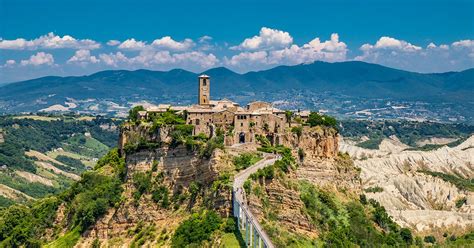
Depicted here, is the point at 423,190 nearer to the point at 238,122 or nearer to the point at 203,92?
the point at 203,92

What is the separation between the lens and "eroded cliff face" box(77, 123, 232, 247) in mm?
59500

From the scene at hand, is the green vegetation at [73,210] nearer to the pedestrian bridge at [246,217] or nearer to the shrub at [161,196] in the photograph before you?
the shrub at [161,196]

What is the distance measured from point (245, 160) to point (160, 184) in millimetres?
9668

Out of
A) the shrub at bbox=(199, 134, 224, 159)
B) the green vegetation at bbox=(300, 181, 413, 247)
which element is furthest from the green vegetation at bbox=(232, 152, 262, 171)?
the green vegetation at bbox=(300, 181, 413, 247)

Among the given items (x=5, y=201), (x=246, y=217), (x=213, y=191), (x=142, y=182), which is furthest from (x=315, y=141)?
(x=5, y=201)

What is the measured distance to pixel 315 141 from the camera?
226 feet

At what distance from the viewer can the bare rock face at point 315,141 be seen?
221 feet

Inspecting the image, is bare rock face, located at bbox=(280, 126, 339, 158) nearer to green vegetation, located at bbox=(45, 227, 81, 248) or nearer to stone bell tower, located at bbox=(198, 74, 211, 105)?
stone bell tower, located at bbox=(198, 74, 211, 105)

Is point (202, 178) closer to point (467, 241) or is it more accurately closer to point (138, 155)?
point (138, 155)

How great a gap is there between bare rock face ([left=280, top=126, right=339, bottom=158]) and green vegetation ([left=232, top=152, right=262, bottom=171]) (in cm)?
554

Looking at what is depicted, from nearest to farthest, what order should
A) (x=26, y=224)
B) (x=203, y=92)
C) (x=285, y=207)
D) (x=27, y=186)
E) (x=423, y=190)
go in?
(x=285, y=207), (x=203, y=92), (x=26, y=224), (x=423, y=190), (x=27, y=186)

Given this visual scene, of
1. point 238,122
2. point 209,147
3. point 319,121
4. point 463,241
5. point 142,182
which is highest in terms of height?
point 238,122

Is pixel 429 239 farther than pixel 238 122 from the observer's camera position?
Yes

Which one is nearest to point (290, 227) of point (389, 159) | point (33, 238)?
point (33, 238)
